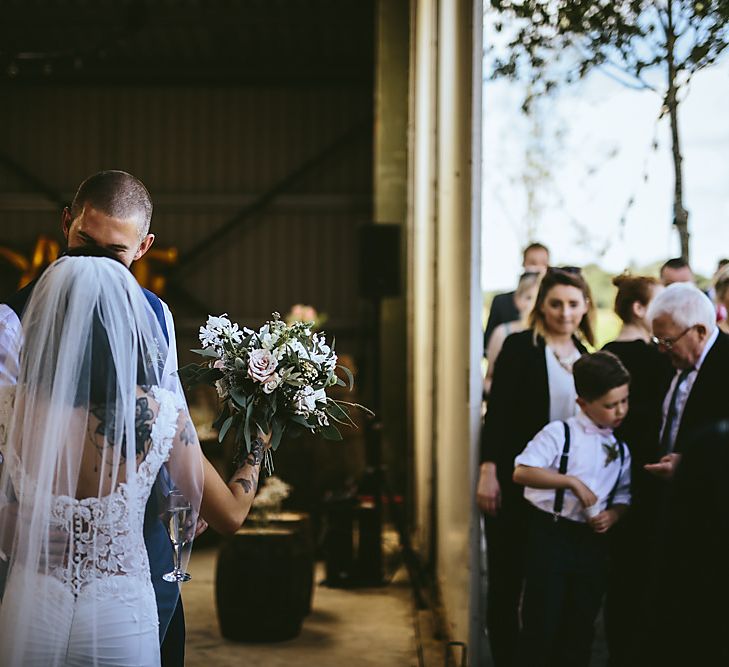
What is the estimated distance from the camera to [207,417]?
33.0 ft

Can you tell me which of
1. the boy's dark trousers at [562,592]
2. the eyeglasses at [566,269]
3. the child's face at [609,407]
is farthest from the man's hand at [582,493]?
the eyeglasses at [566,269]

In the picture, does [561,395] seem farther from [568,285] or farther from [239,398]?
[239,398]

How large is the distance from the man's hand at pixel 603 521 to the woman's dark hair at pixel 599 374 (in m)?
0.39

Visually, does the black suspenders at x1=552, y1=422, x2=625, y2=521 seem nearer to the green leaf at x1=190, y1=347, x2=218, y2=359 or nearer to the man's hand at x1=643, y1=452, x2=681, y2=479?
the man's hand at x1=643, y1=452, x2=681, y2=479

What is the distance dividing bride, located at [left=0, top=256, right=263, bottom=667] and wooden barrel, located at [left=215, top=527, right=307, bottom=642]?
130 inches

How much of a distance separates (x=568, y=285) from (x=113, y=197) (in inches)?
82.1

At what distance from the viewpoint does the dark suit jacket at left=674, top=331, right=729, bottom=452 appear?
3.29 m

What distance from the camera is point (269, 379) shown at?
2.54 metres

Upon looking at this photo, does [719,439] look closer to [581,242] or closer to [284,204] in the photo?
[581,242]

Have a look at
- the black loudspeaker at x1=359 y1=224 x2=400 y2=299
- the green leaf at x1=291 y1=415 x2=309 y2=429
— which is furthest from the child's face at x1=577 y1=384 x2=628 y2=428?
the black loudspeaker at x1=359 y1=224 x2=400 y2=299

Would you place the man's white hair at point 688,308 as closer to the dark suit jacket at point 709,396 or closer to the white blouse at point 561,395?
the dark suit jacket at point 709,396

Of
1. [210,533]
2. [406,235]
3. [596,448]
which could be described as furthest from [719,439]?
[406,235]

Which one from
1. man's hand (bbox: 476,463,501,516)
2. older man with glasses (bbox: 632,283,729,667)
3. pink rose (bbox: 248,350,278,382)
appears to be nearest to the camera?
older man with glasses (bbox: 632,283,729,667)

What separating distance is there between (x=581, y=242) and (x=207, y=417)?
21.0ft
